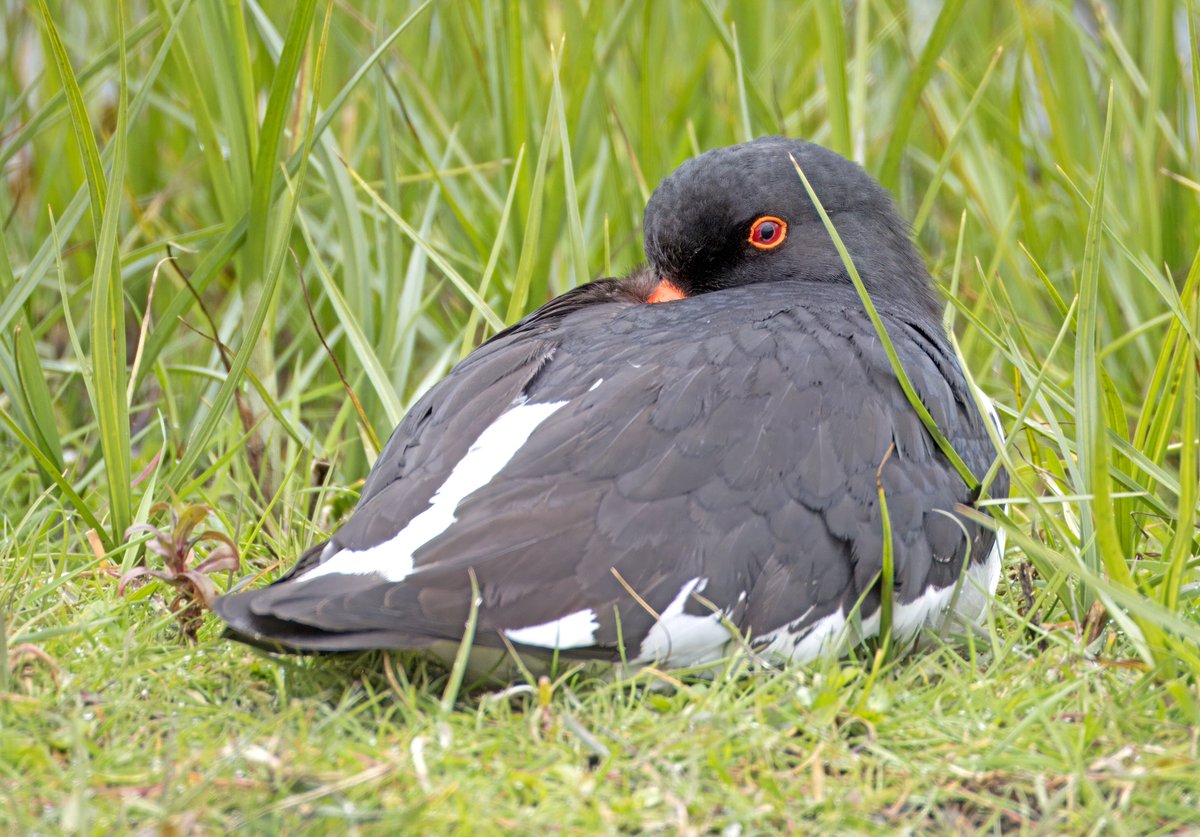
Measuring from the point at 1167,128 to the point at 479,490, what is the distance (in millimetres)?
3180

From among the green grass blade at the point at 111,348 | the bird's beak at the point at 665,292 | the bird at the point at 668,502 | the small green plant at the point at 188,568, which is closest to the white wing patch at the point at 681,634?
the bird at the point at 668,502

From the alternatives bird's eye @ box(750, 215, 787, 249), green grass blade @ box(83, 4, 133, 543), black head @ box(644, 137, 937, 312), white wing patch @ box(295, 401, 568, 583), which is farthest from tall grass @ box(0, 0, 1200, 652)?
white wing patch @ box(295, 401, 568, 583)

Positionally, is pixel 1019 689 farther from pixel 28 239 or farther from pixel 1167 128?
pixel 28 239

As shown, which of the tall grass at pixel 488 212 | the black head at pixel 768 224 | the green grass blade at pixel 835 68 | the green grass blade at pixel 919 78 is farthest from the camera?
the green grass blade at pixel 835 68

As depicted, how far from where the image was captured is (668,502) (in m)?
2.67

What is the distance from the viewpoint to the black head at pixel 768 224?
3.56 m

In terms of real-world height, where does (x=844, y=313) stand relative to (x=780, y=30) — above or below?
below

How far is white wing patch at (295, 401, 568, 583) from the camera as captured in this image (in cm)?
260

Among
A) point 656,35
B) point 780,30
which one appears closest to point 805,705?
point 656,35

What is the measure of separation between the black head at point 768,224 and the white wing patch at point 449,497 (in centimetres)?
89

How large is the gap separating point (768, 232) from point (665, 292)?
0.33 metres

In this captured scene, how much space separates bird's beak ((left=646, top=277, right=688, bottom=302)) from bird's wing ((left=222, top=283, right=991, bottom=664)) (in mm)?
487

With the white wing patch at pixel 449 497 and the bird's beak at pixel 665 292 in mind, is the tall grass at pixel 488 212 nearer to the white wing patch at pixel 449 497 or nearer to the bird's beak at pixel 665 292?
the bird's beak at pixel 665 292

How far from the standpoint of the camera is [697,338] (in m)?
3.06
